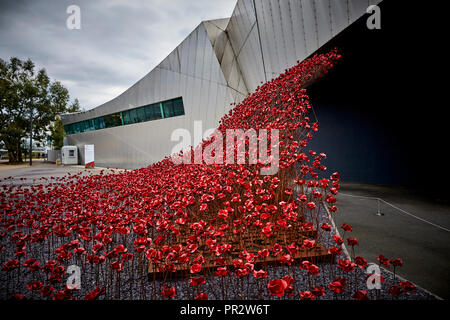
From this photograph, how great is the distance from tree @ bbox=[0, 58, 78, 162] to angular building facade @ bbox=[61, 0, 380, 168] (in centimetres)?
1872

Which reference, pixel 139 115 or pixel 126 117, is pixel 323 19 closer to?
pixel 139 115

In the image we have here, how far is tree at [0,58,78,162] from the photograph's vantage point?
2897 centimetres

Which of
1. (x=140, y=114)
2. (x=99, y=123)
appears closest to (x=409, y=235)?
(x=140, y=114)

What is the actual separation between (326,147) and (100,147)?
20.1 metres

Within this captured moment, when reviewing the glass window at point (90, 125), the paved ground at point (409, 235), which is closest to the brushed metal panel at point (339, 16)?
A: the paved ground at point (409, 235)

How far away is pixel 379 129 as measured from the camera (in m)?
8.93

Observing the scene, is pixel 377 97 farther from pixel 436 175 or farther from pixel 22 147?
pixel 22 147

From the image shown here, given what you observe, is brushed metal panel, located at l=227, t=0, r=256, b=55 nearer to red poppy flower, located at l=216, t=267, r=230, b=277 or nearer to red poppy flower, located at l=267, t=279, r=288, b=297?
red poppy flower, located at l=216, t=267, r=230, b=277

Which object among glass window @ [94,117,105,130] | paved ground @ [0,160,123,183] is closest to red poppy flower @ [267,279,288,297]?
paved ground @ [0,160,123,183]

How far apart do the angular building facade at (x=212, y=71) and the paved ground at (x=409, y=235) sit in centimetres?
422

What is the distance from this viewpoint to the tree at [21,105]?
29.0 meters

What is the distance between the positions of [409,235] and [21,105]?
4293 cm

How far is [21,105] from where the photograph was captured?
3041cm
